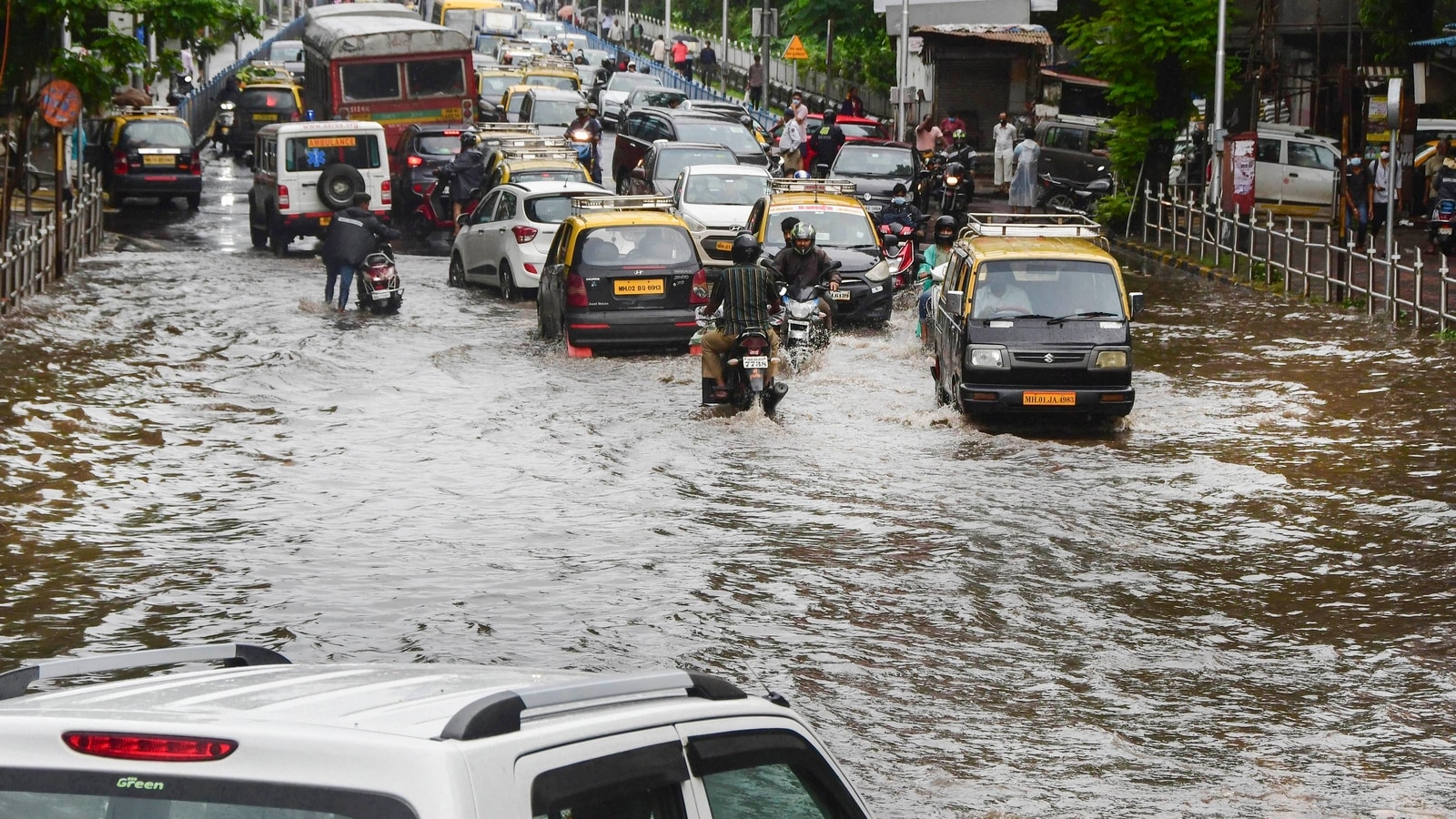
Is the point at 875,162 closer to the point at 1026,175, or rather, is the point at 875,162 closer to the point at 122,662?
the point at 1026,175

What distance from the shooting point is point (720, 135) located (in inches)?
1346

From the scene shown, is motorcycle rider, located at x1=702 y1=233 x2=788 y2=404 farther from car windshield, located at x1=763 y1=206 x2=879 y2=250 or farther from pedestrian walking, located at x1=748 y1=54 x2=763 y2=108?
pedestrian walking, located at x1=748 y1=54 x2=763 y2=108

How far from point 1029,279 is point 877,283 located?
5.94m

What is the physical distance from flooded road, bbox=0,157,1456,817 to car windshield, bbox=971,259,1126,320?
103cm

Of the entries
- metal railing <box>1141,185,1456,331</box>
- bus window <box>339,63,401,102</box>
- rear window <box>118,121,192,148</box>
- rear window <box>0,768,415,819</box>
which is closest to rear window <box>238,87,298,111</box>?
rear window <box>118,121,192,148</box>

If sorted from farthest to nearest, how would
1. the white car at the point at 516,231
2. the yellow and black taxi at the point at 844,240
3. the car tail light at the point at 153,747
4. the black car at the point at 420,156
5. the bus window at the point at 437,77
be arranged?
Answer: the bus window at the point at 437,77 < the black car at the point at 420,156 < the white car at the point at 516,231 < the yellow and black taxi at the point at 844,240 < the car tail light at the point at 153,747

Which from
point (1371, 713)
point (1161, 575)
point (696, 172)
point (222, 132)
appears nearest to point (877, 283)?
point (696, 172)

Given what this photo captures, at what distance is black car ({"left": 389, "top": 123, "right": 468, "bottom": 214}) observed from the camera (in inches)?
1280

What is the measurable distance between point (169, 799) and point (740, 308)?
1344 cm

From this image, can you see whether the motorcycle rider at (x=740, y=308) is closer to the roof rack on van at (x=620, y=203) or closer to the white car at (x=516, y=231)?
the roof rack on van at (x=620, y=203)

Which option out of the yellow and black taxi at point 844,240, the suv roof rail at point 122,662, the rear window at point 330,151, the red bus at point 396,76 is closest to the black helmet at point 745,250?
the yellow and black taxi at point 844,240

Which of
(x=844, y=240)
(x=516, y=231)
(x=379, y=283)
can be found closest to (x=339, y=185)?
(x=516, y=231)

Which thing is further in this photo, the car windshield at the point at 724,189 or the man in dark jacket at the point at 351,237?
the car windshield at the point at 724,189

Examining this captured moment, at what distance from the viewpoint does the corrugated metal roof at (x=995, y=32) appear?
148 ft
